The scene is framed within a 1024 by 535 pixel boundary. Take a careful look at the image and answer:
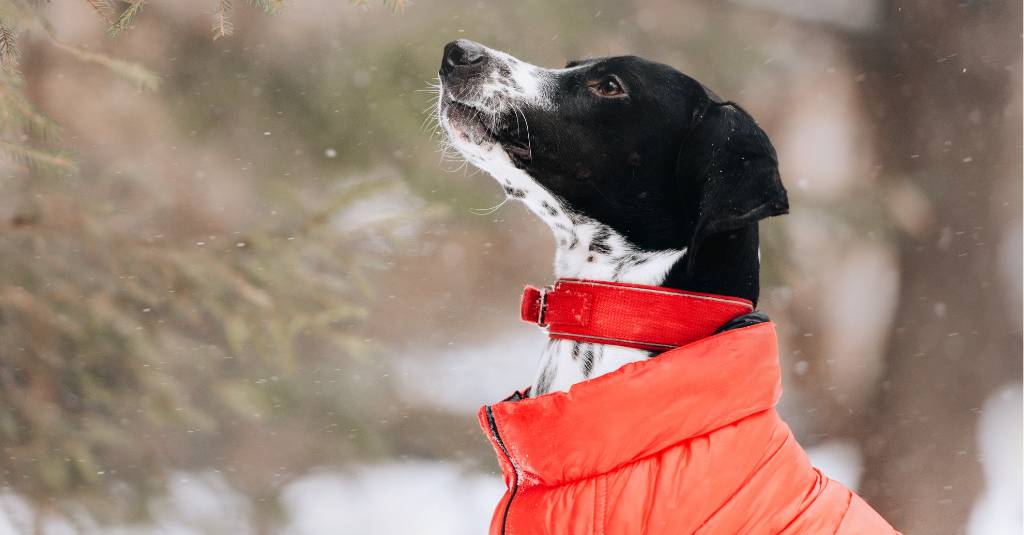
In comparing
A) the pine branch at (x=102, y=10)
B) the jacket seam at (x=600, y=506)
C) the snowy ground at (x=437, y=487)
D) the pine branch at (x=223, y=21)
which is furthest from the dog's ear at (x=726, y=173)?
the snowy ground at (x=437, y=487)

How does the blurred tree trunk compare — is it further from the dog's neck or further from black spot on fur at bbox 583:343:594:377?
black spot on fur at bbox 583:343:594:377

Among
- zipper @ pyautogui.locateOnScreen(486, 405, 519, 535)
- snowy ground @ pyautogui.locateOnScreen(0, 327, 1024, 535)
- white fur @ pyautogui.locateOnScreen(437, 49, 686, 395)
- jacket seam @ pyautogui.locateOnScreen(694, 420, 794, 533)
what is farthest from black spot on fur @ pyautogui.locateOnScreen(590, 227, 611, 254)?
snowy ground @ pyautogui.locateOnScreen(0, 327, 1024, 535)

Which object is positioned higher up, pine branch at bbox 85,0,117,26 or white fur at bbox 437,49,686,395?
pine branch at bbox 85,0,117,26

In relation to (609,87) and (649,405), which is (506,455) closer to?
(649,405)

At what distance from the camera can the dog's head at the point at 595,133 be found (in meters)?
1.73

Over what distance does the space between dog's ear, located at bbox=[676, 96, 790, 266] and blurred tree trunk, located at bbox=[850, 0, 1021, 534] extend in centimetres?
247

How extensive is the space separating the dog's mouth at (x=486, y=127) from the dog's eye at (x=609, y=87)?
0.20m

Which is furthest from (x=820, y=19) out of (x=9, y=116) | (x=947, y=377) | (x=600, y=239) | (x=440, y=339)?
(x=9, y=116)

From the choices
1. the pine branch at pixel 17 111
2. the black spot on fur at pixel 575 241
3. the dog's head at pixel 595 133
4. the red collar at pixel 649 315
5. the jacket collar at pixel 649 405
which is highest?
the pine branch at pixel 17 111

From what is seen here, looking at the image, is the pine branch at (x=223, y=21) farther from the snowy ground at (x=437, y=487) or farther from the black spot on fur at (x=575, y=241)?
the snowy ground at (x=437, y=487)

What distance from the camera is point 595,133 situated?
1.80m

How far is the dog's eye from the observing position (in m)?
1.82

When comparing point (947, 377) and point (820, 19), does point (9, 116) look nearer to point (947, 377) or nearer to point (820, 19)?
point (820, 19)

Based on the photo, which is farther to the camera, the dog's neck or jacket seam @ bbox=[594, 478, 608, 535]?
the dog's neck
